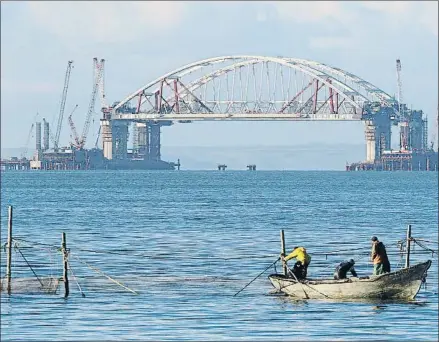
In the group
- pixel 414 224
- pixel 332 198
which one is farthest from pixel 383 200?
pixel 414 224

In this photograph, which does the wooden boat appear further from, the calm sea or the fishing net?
the fishing net

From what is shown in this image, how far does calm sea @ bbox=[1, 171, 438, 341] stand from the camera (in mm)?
39062

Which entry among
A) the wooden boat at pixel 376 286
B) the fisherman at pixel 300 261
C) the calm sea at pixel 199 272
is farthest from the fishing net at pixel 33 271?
the wooden boat at pixel 376 286

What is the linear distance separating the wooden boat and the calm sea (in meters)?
0.49

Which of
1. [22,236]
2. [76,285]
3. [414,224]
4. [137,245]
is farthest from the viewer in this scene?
[414,224]

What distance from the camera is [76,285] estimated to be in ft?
164

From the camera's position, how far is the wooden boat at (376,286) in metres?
44.8

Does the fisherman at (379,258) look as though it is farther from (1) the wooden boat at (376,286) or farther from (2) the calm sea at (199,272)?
(2) the calm sea at (199,272)

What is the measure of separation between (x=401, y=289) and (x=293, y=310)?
397 centimetres

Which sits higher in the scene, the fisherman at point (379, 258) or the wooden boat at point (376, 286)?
the fisherman at point (379, 258)

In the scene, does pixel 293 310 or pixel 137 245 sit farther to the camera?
pixel 137 245

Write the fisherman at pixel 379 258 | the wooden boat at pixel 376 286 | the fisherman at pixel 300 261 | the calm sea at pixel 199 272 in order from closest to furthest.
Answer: the calm sea at pixel 199 272 → the wooden boat at pixel 376 286 → the fisherman at pixel 379 258 → the fisherman at pixel 300 261

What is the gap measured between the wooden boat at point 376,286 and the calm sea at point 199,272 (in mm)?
491

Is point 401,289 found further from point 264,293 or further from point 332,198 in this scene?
point 332,198
